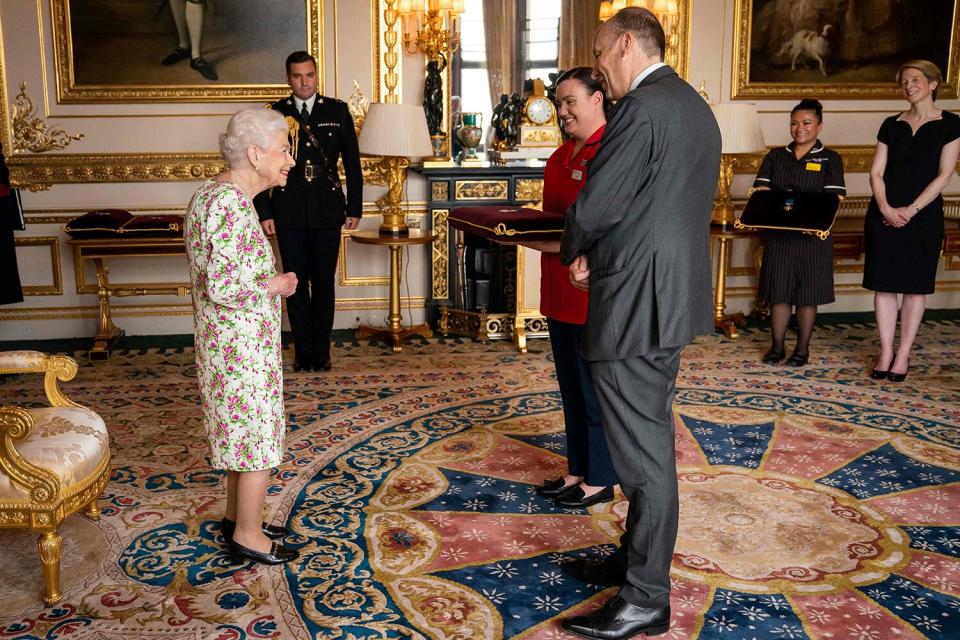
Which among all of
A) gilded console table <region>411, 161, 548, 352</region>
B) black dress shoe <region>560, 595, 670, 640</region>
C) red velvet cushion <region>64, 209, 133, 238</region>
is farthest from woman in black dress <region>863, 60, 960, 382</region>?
red velvet cushion <region>64, 209, 133, 238</region>

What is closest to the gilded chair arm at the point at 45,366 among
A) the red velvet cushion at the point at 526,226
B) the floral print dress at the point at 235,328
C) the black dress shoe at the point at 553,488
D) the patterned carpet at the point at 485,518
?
the patterned carpet at the point at 485,518

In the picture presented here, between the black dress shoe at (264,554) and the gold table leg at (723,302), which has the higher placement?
the gold table leg at (723,302)

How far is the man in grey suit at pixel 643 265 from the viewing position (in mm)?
2520

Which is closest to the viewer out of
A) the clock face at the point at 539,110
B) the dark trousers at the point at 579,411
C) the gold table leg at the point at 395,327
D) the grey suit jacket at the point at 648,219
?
the grey suit jacket at the point at 648,219

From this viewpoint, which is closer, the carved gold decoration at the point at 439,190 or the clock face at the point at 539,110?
the carved gold decoration at the point at 439,190

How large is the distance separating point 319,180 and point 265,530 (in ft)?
9.52

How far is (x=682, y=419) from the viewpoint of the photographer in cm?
504

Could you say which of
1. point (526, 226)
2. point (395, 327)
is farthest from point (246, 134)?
point (395, 327)

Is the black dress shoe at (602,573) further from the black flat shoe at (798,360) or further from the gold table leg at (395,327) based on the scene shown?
the gold table leg at (395,327)

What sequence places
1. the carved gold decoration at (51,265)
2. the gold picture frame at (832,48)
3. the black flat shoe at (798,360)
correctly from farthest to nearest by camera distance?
1. the gold picture frame at (832,48)
2. the carved gold decoration at (51,265)
3. the black flat shoe at (798,360)

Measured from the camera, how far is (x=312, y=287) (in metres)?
6.04

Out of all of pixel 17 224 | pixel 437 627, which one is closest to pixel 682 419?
pixel 437 627

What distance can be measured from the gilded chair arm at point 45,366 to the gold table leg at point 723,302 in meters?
4.92

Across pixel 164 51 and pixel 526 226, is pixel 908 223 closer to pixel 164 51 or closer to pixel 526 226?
pixel 526 226
